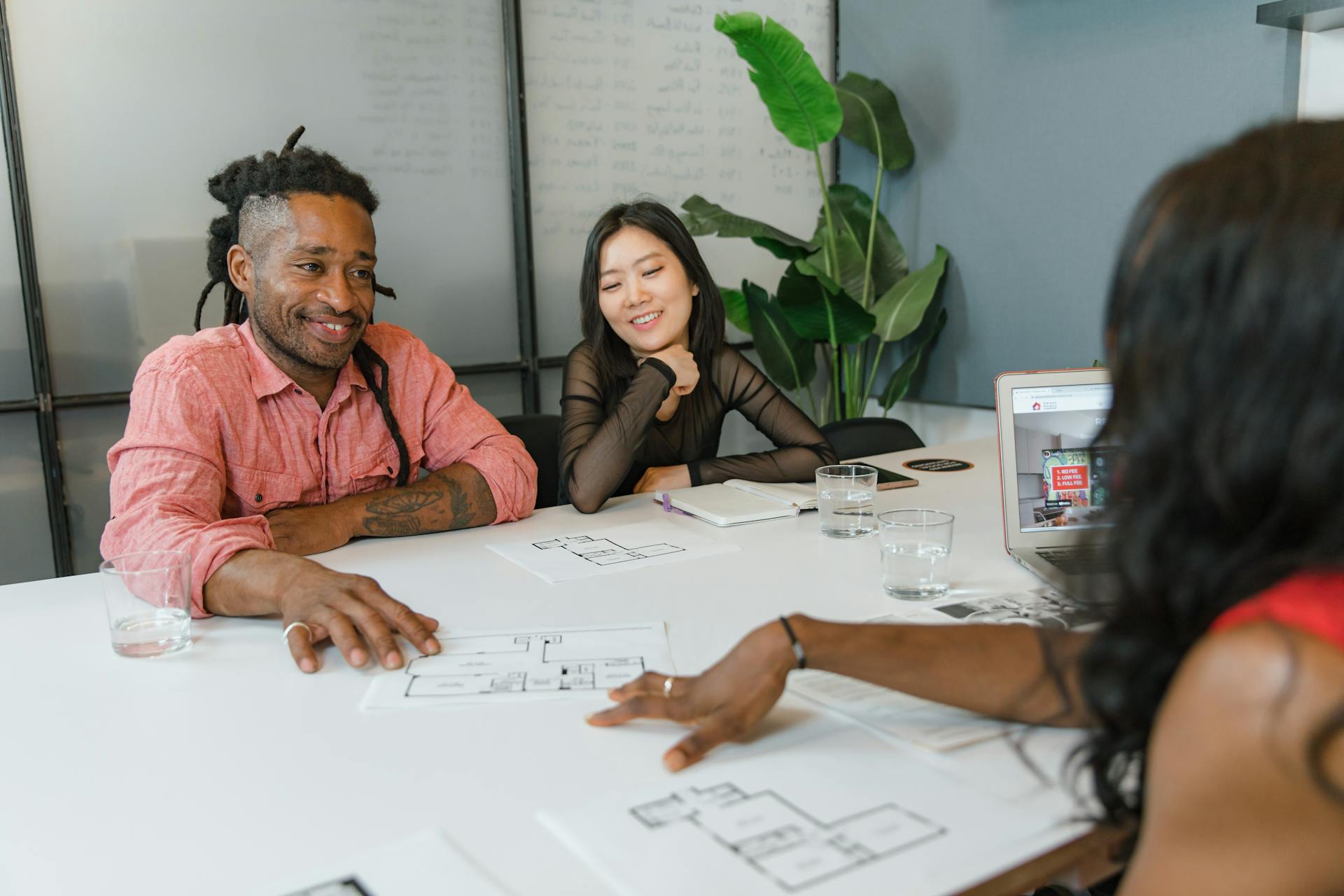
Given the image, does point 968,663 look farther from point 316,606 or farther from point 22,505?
point 22,505

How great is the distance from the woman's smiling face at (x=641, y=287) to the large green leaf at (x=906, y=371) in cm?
158

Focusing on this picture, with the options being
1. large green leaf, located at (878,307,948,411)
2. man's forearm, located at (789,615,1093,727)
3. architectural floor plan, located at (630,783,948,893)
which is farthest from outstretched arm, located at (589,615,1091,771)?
large green leaf, located at (878,307,948,411)

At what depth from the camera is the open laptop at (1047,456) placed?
5.19ft

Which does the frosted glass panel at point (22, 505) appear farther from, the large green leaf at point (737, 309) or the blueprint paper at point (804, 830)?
the blueprint paper at point (804, 830)

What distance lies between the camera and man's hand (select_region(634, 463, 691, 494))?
7.61ft

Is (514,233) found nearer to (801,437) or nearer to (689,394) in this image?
(689,394)

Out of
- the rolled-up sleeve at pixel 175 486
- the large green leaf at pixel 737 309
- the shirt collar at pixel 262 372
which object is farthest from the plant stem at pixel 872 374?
the rolled-up sleeve at pixel 175 486

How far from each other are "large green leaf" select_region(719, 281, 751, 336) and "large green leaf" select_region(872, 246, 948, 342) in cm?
50

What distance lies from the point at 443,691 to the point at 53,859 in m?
0.39

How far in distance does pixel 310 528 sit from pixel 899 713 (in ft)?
3.68

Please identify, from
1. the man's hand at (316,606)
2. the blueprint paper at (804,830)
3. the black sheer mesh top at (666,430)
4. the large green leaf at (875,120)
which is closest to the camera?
the blueprint paper at (804,830)

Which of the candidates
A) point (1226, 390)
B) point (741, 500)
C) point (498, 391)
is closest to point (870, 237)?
point (498, 391)

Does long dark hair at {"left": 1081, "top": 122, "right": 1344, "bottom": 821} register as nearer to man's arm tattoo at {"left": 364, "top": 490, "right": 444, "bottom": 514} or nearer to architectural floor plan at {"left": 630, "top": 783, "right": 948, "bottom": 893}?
architectural floor plan at {"left": 630, "top": 783, "right": 948, "bottom": 893}

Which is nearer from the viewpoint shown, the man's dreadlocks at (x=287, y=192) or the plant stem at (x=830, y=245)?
the man's dreadlocks at (x=287, y=192)
